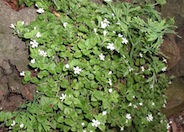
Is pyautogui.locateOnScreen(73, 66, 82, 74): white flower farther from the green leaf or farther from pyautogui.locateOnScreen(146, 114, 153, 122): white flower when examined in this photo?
pyautogui.locateOnScreen(146, 114, 153, 122): white flower

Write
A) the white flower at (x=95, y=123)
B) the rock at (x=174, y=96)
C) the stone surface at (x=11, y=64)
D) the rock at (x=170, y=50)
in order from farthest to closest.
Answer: the rock at (x=174, y=96) < the rock at (x=170, y=50) < the white flower at (x=95, y=123) < the stone surface at (x=11, y=64)

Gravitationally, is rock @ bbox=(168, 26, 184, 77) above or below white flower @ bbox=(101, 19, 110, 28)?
below

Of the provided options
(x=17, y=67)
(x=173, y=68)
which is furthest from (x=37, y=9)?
(x=173, y=68)

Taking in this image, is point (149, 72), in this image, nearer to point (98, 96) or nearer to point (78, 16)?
point (98, 96)

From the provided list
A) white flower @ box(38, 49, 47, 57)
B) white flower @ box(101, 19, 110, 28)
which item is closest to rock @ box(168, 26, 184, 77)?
white flower @ box(101, 19, 110, 28)

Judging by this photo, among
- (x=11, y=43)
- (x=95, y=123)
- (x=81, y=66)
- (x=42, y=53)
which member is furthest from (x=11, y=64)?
(x=95, y=123)

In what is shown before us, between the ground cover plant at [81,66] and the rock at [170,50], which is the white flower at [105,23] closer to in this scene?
the ground cover plant at [81,66]

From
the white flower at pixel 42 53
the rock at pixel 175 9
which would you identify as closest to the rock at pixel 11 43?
the white flower at pixel 42 53
